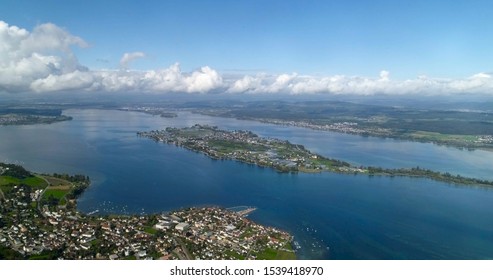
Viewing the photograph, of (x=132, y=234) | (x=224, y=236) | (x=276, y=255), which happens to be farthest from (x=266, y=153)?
(x=276, y=255)

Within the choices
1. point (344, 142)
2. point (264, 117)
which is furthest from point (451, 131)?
point (264, 117)

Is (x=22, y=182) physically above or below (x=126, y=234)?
above

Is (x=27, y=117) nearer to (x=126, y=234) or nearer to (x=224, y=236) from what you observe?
(x=126, y=234)

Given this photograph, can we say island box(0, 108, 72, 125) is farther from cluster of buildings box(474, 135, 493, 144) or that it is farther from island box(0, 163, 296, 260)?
cluster of buildings box(474, 135, 493, 144)

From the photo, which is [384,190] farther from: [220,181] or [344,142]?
[344,142]

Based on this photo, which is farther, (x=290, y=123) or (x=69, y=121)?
(x=290, y=123)

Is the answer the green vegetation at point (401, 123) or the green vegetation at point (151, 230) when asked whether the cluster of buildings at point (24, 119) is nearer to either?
the green vegetation at point (401, 123)
